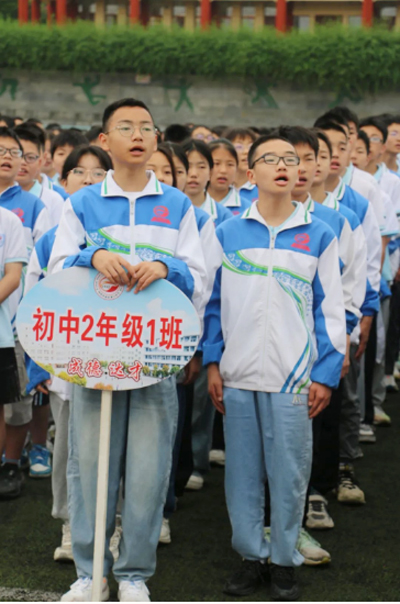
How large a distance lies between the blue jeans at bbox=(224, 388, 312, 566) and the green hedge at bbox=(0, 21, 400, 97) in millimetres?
15500

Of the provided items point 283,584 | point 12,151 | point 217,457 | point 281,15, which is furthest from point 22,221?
point 281,15

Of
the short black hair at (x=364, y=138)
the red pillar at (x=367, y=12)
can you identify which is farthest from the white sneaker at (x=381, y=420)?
the red pillar at (x=367, y=12)

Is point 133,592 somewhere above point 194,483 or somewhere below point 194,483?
above

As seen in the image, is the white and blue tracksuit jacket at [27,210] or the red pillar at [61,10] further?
the red pillar at [61,10]

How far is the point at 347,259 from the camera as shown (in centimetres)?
442

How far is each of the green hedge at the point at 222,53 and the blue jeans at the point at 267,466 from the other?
15.5 metres

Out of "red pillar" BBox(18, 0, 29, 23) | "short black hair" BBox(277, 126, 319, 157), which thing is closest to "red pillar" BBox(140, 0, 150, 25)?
"red pillar" BBox(18, 0, 29, 23)

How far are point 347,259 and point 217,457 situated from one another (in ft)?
5.55

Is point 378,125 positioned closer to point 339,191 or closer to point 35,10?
point 339,191

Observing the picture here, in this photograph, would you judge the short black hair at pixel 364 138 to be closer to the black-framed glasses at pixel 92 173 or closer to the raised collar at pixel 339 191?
the raised collar at pixel 339 191

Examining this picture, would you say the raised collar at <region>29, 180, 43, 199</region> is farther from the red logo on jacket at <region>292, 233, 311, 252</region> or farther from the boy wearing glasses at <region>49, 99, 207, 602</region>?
the red logo on jacket at <region>292, 233, 311, 252</region>

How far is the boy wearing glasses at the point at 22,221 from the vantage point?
194 inches

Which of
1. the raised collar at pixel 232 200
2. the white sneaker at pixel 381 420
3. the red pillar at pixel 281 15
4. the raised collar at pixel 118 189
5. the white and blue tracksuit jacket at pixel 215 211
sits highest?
the red pillar at pixel 281 15

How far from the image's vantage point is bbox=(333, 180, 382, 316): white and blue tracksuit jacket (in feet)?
16.4
